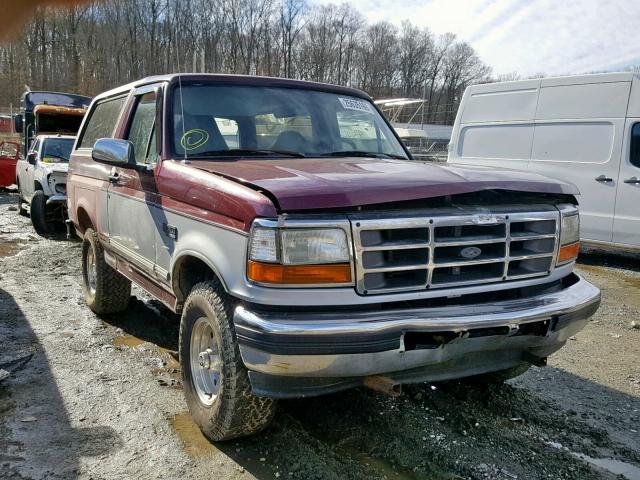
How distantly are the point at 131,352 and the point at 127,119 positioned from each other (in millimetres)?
1857

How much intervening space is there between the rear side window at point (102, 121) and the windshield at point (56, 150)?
5.51m

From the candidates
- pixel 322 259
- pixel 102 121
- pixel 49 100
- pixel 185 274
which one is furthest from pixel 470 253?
pixel 49 100

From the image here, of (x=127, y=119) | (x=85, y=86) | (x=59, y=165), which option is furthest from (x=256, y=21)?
Result: (x=127, y=119)

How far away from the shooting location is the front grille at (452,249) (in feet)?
7.93

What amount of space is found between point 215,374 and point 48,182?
8.05m

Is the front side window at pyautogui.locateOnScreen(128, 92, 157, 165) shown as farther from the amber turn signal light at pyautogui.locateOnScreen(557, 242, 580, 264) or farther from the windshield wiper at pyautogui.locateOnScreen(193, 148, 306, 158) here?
the amber turn signal light at pyautogui.locateOnScreen(557, 242, 580, 264)

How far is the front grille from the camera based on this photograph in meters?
2.42

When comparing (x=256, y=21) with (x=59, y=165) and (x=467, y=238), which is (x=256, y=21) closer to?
(x=59, y=165)

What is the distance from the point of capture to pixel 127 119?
430 cm

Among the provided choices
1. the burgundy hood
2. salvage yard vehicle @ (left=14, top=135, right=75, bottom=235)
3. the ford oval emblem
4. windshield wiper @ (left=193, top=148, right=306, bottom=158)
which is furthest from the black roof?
the ford oval emblem

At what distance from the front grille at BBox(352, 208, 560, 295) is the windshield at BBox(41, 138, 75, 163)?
9700 millimetres

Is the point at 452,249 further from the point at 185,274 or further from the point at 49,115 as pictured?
the point at 49,115

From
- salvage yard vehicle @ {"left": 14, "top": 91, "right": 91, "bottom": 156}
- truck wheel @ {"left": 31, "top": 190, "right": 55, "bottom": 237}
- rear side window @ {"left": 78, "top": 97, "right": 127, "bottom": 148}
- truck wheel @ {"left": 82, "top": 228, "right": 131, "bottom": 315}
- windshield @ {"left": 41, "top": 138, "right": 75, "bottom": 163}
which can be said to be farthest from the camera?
salvage yard vehicle @ {"left": 14, "top": 91, "right": 91, "bottom": 156}

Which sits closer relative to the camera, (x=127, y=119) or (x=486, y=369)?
(x=486, y=369)
